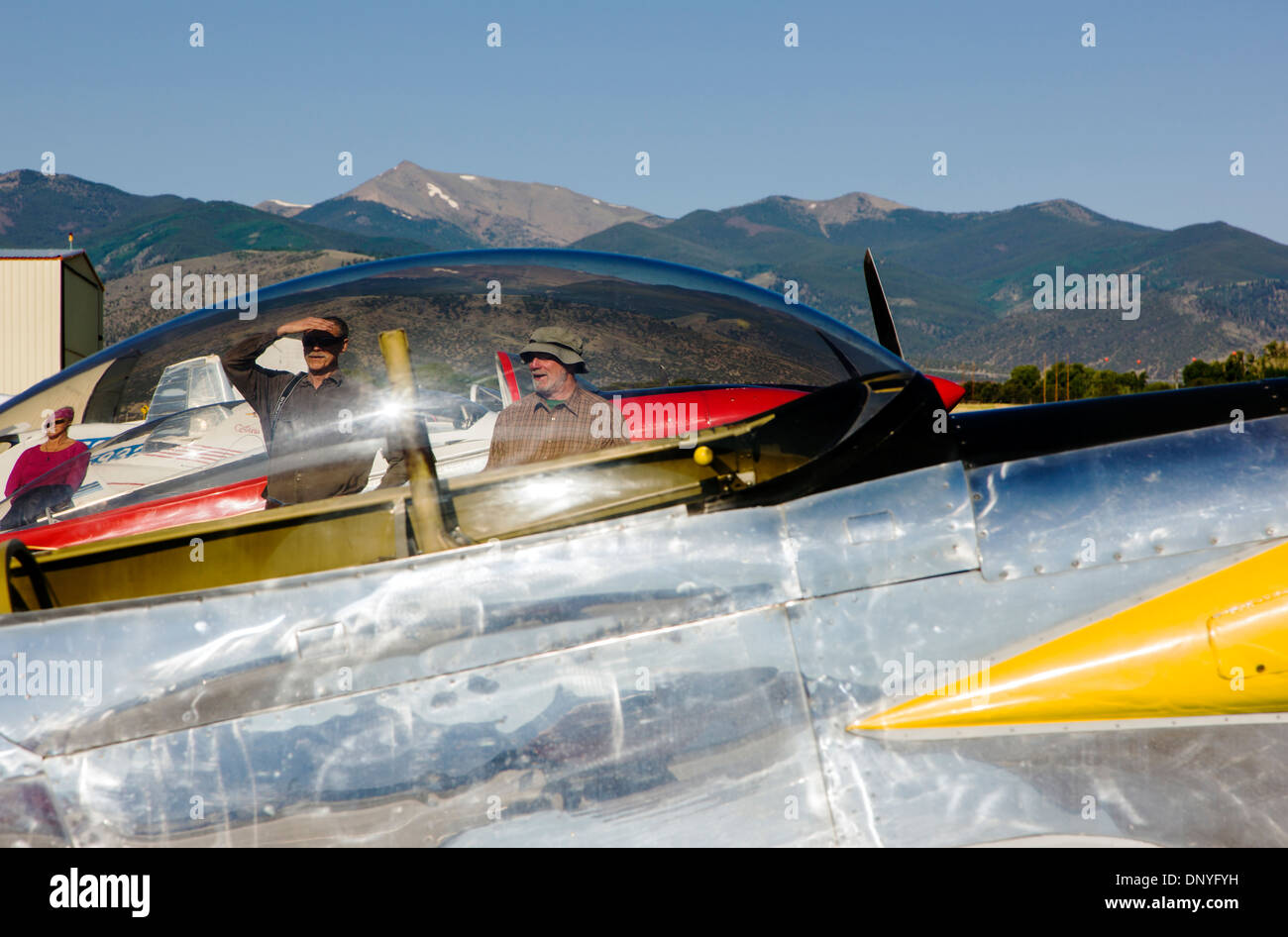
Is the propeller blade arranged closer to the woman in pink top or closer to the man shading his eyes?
the man shading his eyes

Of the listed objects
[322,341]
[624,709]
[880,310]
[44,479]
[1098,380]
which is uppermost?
[1098,380]

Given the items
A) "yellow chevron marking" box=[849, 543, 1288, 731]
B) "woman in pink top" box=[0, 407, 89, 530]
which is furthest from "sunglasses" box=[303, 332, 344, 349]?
"yellow chevron marking" box=[849, 543, 1288, 731]

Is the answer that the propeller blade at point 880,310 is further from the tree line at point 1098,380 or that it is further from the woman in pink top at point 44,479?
the tree line at point 1098,380

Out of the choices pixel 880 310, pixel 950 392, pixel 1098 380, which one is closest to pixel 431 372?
pixel 880 310

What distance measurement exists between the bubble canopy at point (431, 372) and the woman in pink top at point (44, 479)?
22 mm

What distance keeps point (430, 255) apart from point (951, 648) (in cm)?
167

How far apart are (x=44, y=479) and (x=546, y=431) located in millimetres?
1252

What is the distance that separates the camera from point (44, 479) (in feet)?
7.38

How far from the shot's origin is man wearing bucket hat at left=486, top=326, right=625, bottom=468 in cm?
214

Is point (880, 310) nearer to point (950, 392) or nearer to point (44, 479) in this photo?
point (950, 392)

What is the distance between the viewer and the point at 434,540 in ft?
6.56
